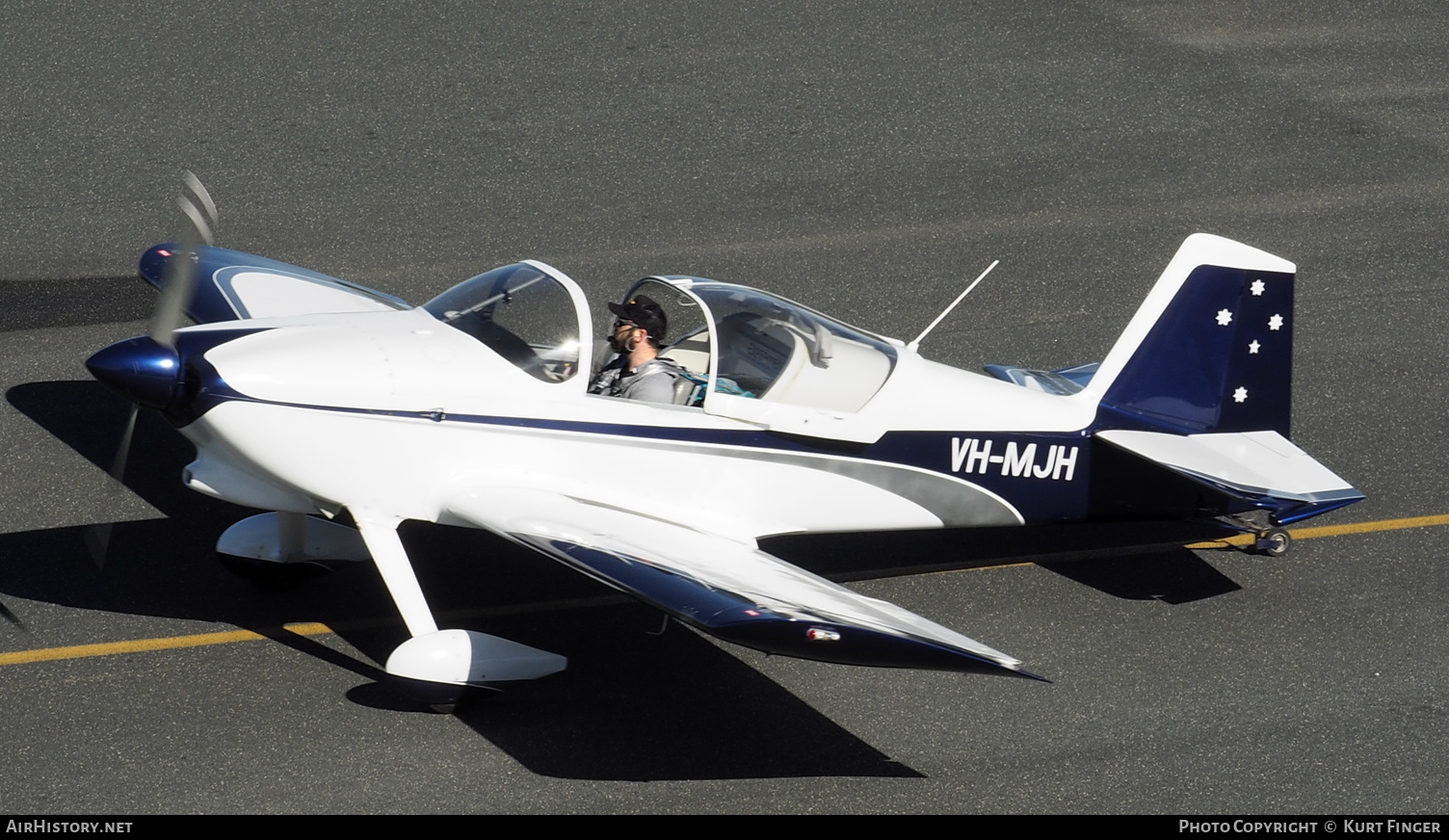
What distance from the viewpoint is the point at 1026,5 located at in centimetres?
1602

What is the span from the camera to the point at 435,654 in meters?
7.39

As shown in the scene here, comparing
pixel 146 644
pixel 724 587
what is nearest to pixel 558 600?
pixel 724 587

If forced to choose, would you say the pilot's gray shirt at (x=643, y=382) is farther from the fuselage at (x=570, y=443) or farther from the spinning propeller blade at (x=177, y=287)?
the spinning propeller blade at (x=177, y=287)

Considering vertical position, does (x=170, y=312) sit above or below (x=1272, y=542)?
above

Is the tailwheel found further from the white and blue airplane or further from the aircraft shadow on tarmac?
the aircraft shadow on tarmac

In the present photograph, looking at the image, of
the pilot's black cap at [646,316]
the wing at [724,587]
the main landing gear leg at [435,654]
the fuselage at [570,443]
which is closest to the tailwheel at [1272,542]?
the fuselage at [570,443]

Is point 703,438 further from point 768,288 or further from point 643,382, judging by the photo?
point 768,288

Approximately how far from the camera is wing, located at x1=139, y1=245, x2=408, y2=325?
9.18 meters

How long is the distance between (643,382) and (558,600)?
4.78ft

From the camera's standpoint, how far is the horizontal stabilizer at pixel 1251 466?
832 cm

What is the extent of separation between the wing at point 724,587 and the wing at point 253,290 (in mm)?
2313

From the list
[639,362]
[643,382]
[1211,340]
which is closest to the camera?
[643,382]
